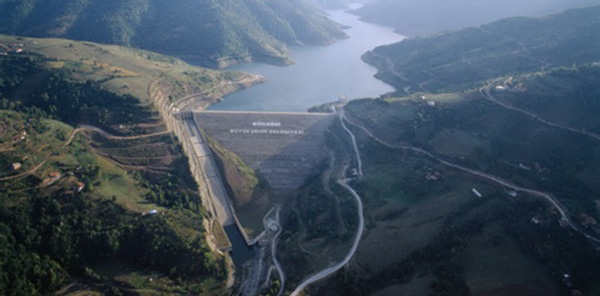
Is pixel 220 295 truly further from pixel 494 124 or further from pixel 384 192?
pixel 494 124

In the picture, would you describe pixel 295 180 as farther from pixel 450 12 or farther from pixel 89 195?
pixel 450 12

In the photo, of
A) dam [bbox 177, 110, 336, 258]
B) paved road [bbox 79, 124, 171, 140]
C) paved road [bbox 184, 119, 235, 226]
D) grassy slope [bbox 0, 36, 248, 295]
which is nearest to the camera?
grassy slope [bbox 0, 36, 248, 295]

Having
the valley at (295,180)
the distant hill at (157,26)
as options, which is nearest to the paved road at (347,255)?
the valley at (295,180)

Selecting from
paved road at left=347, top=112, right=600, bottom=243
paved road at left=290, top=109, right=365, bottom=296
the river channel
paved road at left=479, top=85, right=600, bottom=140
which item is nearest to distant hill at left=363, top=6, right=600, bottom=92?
the river channel

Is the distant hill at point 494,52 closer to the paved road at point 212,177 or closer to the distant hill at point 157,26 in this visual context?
the distant hill at point 157,26

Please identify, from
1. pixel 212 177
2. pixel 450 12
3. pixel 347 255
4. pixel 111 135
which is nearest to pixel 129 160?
pixel 111 135

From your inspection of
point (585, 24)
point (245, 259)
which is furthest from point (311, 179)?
point (585, 24)

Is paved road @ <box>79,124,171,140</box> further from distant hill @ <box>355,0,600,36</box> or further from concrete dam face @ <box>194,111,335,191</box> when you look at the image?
distant hill @ <box>355,0,600,36</box>
